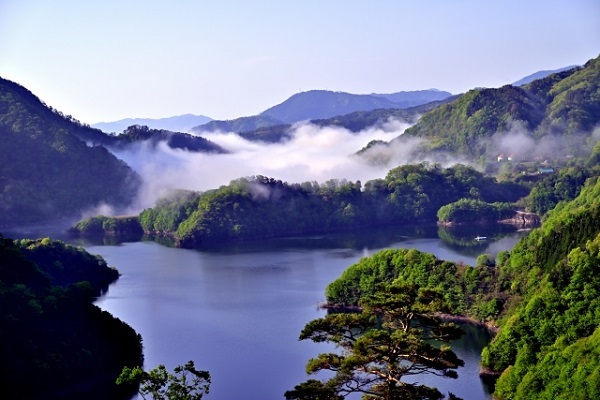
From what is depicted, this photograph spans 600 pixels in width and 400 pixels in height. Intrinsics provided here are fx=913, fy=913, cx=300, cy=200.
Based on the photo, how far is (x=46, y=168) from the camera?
122438 mm

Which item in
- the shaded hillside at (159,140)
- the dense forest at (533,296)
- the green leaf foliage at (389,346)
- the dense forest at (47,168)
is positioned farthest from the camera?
the shaded hillside at (159,140)

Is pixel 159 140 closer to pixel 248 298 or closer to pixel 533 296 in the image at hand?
pixel 248 298

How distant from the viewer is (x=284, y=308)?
5566 cm

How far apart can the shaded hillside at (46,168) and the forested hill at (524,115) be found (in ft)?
189

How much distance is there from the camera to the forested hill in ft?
489

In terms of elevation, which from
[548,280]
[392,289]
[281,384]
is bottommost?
[281,384]

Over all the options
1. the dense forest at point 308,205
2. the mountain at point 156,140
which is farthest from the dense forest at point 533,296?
the mountain at point 156,140

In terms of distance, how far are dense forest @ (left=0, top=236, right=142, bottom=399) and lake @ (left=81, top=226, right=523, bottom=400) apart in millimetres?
2041

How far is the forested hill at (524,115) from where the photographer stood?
149m

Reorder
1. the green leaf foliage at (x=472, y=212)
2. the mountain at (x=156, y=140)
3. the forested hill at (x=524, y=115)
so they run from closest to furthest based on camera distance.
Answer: the green leaf foliage at (x=472, y=212), the forested hill at (x=524, y=115), the mountain at (x=156, y=140)

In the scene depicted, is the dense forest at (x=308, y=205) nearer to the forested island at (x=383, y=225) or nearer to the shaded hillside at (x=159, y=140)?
the forested island at (x=383, y=225)

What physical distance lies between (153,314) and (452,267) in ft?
59.9

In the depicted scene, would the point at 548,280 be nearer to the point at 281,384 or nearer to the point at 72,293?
the point at 281,384

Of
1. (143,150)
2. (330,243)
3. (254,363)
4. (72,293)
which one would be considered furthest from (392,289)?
(143,150)
